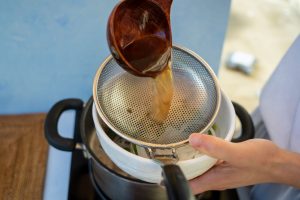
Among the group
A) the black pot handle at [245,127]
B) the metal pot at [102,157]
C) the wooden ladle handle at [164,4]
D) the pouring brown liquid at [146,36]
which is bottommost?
the metal pot at [102,157]

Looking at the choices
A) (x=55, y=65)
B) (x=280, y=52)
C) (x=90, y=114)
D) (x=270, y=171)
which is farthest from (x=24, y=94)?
(x=280, y=52)

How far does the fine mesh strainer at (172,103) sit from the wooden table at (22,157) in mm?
245

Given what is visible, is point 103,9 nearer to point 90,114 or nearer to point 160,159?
point 90,114

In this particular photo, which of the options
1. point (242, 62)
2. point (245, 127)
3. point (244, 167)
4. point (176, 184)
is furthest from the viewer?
point (242, 62)

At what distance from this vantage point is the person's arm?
427mm

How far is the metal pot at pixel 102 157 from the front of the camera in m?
0.47

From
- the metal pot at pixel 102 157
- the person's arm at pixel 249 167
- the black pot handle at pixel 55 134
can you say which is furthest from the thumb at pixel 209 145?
the black pot handle at pixel 55 134

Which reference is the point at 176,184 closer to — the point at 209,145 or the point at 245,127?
the point at 209,145

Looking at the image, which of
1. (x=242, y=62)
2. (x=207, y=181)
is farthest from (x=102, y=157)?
(x=242, y=62)

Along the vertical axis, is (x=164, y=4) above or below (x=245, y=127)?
above

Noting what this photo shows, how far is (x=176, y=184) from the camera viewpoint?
0.34m

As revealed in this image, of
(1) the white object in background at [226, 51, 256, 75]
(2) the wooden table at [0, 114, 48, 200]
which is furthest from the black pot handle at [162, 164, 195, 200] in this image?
(1) the white object in background at [226, 51, 256, 75]

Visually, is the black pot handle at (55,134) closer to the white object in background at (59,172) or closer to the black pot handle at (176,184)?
the white object in background at (59,172)

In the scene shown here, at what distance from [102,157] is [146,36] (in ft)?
0.81
